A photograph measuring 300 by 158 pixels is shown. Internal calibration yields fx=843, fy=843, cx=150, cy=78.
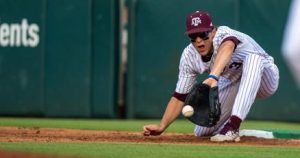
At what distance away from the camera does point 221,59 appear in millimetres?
6066

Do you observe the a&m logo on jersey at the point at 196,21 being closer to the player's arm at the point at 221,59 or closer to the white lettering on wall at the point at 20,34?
the player's arm at the point at 221,59

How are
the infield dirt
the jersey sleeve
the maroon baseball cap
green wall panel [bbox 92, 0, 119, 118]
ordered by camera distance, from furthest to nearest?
1. green wall panel [bbox 92, 0, 119, 118]
2. the jersey sleeve
3. the infield dirt
4. the maroon baseball cap

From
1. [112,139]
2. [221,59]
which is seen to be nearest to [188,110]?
[221,59]

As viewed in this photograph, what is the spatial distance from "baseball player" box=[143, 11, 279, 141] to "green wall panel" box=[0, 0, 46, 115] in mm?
4770

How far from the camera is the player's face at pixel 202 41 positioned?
20.3 feet

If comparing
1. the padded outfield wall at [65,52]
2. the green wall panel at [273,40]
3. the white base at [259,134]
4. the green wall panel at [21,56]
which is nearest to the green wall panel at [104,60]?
the padded outfield wall at [65,52]

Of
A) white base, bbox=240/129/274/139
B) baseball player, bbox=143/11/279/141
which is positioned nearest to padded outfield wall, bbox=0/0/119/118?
white base, bbox=240/129/274/139

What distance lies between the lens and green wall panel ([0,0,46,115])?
11.4m

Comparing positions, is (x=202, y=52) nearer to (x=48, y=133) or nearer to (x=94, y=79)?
(x=48, y=133)

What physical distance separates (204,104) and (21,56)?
572 cm

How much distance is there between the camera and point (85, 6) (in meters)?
11.4

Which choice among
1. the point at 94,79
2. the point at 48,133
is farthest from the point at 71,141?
the point at 94,79

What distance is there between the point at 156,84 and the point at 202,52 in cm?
512

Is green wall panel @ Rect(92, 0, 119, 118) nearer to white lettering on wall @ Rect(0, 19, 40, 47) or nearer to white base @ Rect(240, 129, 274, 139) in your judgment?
white lettering on wall @ Rect(0, 19, 40, 47)
